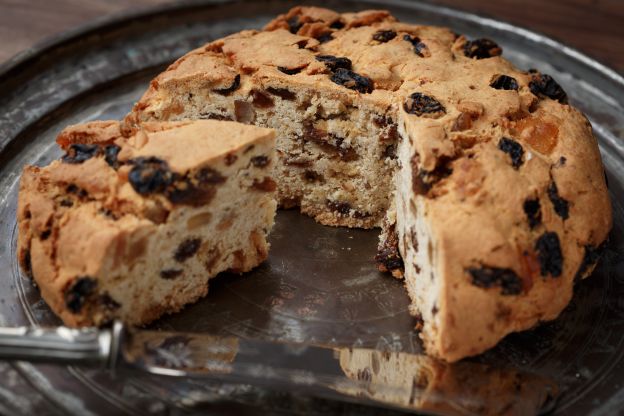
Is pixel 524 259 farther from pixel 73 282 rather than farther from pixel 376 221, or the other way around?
pixel 73 282

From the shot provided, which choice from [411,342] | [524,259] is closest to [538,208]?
[524,259]

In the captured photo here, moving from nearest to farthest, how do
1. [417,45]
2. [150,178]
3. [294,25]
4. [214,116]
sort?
[150,178] < [214,116] < [417,45] < [294,25]

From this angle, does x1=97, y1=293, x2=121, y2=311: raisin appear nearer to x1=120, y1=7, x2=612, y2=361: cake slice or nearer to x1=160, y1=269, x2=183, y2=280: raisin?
x1=160, y1=269, x2=183, y2=280: raisin

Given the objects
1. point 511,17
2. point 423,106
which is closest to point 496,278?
point 423,106

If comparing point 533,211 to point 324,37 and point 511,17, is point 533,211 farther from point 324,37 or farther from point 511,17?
point 511,17

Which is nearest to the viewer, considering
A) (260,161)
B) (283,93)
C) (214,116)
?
(260,161)

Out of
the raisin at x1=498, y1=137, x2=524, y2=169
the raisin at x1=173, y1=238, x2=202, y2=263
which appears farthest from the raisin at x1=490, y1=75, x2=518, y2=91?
the raisin at x1=173, y1=238, x2=202, y2=263
